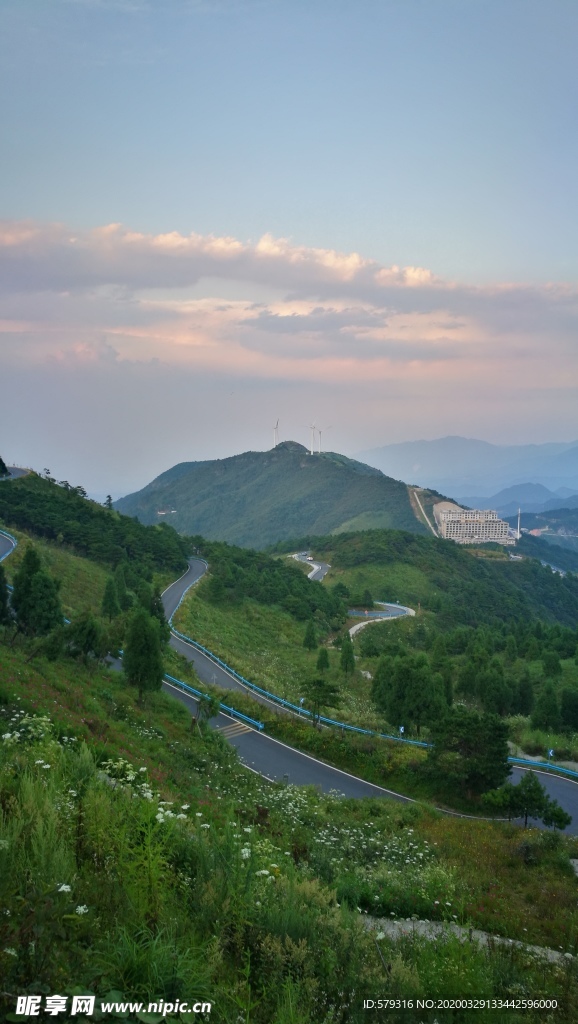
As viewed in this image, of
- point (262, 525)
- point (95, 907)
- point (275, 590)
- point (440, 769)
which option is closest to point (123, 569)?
point (275, 590)

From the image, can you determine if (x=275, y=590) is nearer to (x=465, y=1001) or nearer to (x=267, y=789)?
(x=267, y=789)

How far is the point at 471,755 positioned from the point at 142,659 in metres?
11.1

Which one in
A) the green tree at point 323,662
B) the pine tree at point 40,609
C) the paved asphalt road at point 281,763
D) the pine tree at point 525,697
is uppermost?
the pine tree at point 40,609

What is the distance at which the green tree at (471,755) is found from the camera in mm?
19172

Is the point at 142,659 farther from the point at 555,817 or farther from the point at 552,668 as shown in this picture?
the point at 552,668

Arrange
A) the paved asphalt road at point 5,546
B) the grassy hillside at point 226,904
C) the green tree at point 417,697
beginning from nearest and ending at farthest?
the grassy hillside at point 226,904
the green tree at point 417,697
the paved asphalt road at point 5,546

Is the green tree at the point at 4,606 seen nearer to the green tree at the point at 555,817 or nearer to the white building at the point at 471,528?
the green tree at the point at 555,817

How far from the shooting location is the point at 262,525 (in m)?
194

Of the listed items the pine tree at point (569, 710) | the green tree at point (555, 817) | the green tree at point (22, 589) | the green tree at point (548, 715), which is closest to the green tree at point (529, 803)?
the green tree at point (555, 817)

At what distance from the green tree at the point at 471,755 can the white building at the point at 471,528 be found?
138052 millimetres

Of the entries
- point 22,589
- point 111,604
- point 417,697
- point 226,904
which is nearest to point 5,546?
point 111,604

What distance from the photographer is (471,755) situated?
64.3ft

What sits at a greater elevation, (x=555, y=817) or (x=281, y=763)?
(x=555, y=817)

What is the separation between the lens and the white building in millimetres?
156000
